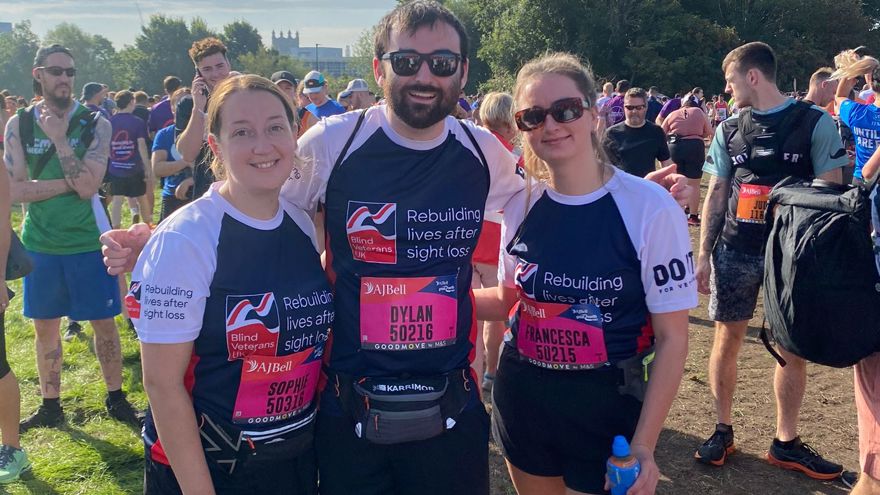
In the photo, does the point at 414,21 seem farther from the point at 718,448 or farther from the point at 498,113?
the point at 718,448

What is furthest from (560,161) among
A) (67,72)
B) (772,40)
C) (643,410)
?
(772,40)

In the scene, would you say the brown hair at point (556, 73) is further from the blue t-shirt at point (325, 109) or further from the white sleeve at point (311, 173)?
the blue t-shirt at point (325, 109)

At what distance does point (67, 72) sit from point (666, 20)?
37764 millimetres

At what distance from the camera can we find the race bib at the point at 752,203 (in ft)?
12.6

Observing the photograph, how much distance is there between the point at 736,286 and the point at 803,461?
1090 mm

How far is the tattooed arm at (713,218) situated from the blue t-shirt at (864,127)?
77.8 inches

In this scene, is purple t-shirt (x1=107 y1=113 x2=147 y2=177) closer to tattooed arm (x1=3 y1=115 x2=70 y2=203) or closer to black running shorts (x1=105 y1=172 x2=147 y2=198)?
black running shorts (x1=105 y1=172 x2=147 y2=198)

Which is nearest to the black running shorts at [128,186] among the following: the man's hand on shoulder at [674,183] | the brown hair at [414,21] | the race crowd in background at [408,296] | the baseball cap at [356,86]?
the baseball cap at [356,86]

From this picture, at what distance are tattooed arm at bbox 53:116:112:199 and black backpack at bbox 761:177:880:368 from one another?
14.2ft

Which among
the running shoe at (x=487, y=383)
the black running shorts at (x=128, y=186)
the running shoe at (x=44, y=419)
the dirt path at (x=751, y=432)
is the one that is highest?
the black running shorts at (x=128, y=186)

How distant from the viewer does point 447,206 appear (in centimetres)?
229

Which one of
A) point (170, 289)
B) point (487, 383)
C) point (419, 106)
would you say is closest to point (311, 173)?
point (419, 106)

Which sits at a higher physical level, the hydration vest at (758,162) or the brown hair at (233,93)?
the brown hair at (233,93)

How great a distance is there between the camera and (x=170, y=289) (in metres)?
1.88
